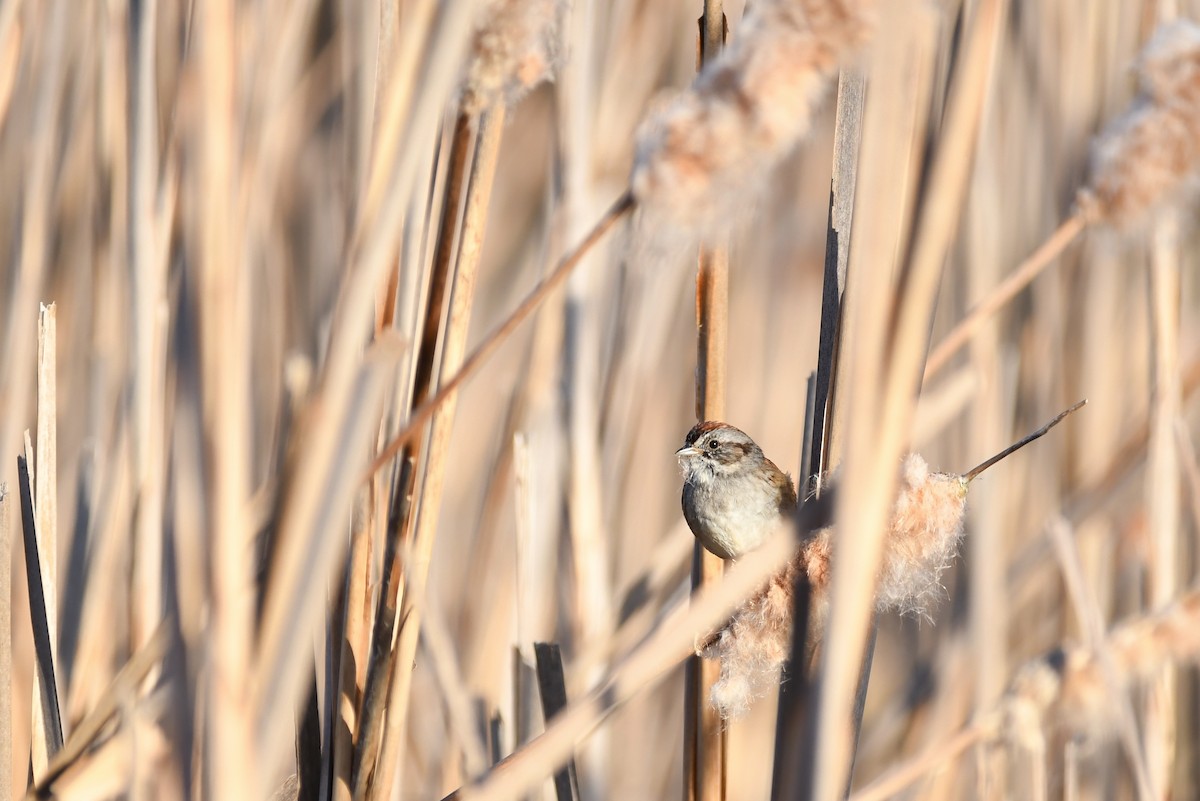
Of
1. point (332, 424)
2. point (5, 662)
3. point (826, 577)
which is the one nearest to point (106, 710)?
point (5, 662)

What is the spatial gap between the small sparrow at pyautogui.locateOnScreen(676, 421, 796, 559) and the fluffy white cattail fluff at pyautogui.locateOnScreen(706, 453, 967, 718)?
1.40ft

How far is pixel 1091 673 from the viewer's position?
2.60 feet

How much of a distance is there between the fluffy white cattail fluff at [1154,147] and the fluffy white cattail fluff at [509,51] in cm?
41

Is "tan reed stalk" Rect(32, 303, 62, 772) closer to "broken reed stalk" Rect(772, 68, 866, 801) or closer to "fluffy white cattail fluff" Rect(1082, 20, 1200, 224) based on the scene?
"broken reed stalk" Rect(772, 68, 866, 801)

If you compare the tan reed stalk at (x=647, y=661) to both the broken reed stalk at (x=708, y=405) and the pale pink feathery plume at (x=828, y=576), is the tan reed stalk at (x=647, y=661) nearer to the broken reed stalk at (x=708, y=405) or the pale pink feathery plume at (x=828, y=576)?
the pale pink feathery plume at (x=828, y=576)

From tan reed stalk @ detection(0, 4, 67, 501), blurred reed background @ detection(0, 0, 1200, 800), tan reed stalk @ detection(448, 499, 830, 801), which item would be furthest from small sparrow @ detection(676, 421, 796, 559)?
tan reed stalk @ detection(0, 4, 67, 501)

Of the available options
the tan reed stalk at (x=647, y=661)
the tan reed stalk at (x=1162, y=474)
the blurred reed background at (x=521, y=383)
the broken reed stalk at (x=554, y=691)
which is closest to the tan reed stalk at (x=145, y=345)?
the blurred reed background at (x=521, y=383)

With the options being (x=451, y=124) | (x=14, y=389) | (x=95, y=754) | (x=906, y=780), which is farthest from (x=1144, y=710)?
(x=14, y=389)

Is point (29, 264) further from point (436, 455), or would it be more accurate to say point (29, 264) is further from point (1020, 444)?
point (1020, 444)

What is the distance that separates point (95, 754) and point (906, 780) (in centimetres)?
76

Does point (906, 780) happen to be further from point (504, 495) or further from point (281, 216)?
point (281, 216)

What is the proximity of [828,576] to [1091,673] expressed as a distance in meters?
0.21

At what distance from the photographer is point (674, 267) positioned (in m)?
1.82

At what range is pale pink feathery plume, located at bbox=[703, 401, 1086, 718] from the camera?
0.93 m
